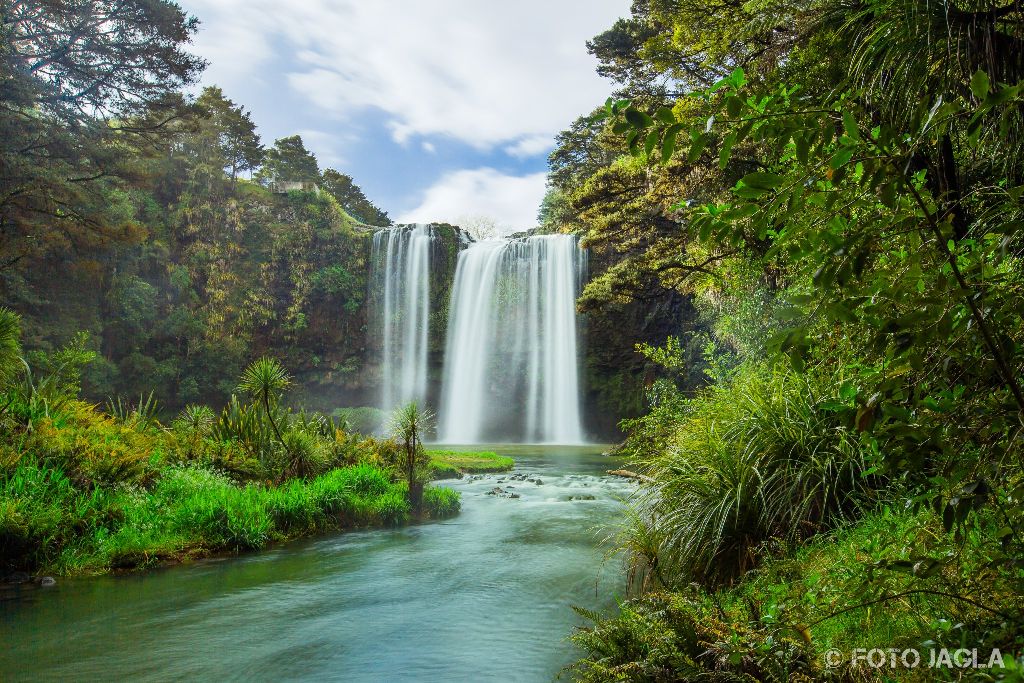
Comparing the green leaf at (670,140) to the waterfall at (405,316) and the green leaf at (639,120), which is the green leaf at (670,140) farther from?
the waterfall at (405,316)

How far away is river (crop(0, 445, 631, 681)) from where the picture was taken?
442cm

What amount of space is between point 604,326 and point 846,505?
2685cm

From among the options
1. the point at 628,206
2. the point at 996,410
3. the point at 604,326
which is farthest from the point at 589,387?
the point at 996,410

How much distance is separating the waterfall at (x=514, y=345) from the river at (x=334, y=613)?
22931 millimetres

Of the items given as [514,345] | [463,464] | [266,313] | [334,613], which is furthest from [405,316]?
[334,613]

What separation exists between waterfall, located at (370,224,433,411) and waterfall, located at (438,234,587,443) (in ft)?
7.00

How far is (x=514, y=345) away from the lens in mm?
33062

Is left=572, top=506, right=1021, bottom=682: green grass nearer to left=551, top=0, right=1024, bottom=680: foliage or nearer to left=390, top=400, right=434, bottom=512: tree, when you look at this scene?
left=551, top=0, right=1024, bottom=680: foliage

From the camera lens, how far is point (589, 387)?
3194cm

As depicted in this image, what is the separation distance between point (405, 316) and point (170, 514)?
27.7 metres

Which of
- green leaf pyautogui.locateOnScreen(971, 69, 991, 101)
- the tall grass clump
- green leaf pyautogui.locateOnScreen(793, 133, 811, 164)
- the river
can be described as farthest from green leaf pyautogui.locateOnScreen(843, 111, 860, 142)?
the river

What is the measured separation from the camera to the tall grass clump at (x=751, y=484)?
4652 mm

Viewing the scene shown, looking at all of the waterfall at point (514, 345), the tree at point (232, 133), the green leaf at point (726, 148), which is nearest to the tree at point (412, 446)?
the green leaf at point (726, 148)

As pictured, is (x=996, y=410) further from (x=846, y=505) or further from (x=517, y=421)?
(x=517, y=421)
